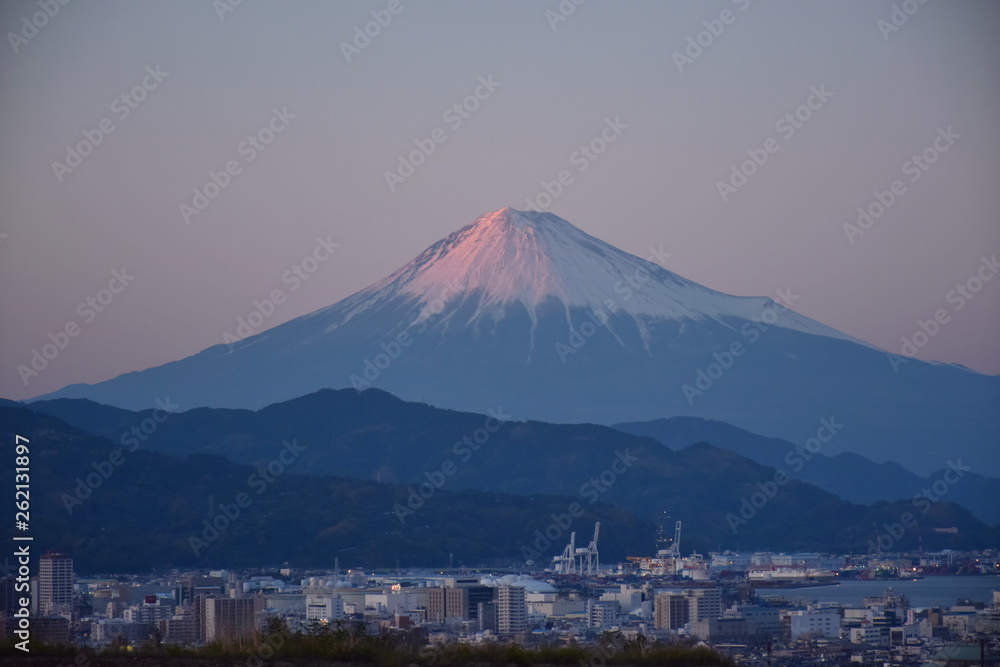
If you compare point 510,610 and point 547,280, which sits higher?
point 547,280

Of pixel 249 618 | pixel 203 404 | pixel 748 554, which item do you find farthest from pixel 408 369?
pixel 249 618

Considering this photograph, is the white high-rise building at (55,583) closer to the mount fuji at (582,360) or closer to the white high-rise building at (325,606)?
the white high-rise building at (325,606)

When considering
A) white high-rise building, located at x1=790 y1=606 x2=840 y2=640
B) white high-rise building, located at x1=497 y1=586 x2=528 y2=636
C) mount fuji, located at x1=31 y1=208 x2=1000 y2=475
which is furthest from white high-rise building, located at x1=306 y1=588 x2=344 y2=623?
mount fuji, located at x1=31 y1=208 x2=1000 y2=475

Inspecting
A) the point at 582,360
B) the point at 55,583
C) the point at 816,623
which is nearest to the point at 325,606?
the point at 55,583

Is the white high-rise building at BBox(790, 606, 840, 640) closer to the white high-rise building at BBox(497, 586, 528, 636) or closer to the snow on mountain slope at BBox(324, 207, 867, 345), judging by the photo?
the white high-rise building at BBox(497, 586, 528, 636)

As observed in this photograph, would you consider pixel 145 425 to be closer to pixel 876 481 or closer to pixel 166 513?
pixel 166 513

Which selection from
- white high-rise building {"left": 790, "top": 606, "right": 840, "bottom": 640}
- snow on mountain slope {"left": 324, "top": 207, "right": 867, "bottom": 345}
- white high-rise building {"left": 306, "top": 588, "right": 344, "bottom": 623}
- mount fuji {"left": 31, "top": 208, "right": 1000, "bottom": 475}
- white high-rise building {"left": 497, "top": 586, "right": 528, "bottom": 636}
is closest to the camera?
white high-rise building {"left": 790, "top": 606, "right": 840, "bottom": 640}

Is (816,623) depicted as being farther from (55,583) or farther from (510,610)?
(55,583)

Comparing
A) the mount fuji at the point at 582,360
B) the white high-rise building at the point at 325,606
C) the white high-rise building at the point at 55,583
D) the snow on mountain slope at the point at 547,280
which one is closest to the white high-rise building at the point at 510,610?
the white high-rise building at the point at 325,606
